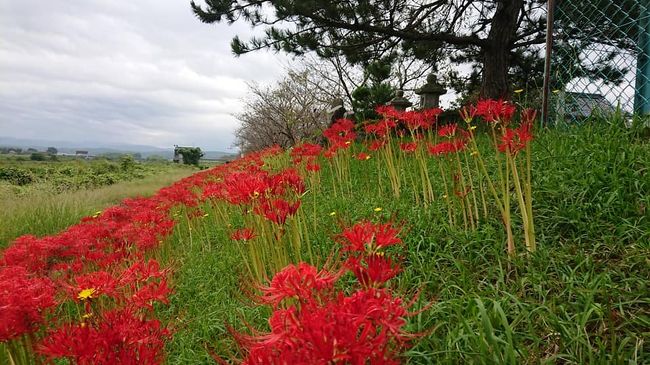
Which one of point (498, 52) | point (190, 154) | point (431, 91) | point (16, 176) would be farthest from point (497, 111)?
point (190, 154)

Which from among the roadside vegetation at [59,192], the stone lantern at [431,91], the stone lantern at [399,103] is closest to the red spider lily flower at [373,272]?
the roadside vegetation at [59,192]

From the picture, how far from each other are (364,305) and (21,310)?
1.22m

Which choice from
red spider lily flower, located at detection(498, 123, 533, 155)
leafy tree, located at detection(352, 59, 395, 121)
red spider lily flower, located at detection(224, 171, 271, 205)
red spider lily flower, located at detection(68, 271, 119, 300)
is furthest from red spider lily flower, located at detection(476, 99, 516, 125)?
leafy tree, located at detection(352, 59, 395, 121)

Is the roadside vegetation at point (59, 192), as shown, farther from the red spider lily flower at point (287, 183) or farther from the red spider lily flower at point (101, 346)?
the red spider lily flower at point (101, 346)

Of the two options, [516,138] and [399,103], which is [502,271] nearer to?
[516,138]

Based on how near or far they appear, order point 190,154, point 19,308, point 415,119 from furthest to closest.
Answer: point 190,154 → point 415,119 → point 19,308

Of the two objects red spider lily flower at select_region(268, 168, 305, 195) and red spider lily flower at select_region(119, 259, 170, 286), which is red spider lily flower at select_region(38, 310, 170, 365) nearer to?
red spider lily flower at select_region(119, 259, 170, 286)

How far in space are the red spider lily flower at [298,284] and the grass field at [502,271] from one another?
12 cm

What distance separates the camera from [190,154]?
40094 millimetres

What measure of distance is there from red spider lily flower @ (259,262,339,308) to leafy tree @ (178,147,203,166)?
40.8 meters

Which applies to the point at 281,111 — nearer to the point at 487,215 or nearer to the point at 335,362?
the point at 487,215

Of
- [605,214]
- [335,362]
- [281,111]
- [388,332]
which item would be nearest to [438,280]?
[605,214]

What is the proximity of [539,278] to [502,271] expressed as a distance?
5.8 inches

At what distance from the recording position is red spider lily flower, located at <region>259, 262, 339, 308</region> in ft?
2.49
